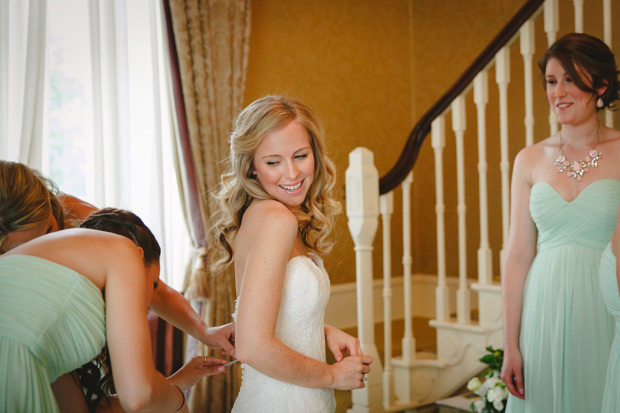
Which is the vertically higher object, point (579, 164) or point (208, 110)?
point (208, 110)

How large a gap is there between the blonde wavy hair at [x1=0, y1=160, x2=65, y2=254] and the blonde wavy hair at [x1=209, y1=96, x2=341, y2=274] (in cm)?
48

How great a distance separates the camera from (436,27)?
5.81 meters

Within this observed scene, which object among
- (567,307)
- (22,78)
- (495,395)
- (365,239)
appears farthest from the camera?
(365,239)

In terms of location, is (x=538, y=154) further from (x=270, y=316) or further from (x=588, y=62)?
(x=270, y=316)

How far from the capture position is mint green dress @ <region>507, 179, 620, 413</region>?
208 centimetres

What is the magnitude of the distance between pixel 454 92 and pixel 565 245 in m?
1.62

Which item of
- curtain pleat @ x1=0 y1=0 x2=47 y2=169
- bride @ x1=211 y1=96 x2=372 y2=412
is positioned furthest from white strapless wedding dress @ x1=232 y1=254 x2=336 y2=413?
curtain pleat @ x1=0 y1=0 x2=47 y2=169

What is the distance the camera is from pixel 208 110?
412cm

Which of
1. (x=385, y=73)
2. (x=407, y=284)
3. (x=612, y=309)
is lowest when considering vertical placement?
(x=407, y=284)

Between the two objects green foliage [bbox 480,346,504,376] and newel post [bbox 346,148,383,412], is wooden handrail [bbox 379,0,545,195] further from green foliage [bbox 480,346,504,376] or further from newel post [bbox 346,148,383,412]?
green foliage [bbox 480,346,504,376]

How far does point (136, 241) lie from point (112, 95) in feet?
8.00

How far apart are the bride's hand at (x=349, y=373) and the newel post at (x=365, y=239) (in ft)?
6.33

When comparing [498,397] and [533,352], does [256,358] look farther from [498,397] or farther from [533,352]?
[498,397]

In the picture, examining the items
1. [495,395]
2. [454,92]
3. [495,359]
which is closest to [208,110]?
[454,92]
